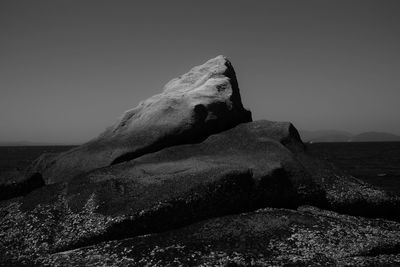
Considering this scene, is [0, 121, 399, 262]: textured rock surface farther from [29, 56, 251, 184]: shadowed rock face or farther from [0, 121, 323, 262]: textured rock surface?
[29, 56, 251, 184]: shadowed rock face

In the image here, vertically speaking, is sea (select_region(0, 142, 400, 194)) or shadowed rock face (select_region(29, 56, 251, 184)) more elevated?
shadowed rock face (select_region(29, 56, 251, 184))

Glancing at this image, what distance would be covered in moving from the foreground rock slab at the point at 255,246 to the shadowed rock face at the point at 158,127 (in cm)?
599

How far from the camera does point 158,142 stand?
54.2 ft

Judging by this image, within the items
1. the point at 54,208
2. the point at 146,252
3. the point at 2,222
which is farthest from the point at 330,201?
the point at 2,222

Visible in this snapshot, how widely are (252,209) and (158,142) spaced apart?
5.78 metres

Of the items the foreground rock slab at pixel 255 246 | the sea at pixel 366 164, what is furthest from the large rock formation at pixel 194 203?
the sea at pixel 366 164

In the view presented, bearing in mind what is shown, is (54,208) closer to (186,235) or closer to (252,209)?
(186,235)

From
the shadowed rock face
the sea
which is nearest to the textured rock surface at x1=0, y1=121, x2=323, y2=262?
the shadowed rock face

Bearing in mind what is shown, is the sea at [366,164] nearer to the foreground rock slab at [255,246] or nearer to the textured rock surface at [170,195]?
the textured rock surface at [170,195]

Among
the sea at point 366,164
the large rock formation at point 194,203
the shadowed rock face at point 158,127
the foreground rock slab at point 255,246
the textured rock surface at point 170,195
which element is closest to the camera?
the foreground rock slab at point 255,246

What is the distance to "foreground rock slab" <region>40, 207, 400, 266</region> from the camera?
968cm

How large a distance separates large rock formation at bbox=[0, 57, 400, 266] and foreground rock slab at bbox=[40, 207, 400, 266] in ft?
0.10

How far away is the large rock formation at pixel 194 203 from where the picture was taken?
10250 millimetres

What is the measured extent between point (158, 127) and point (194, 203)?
612cm
